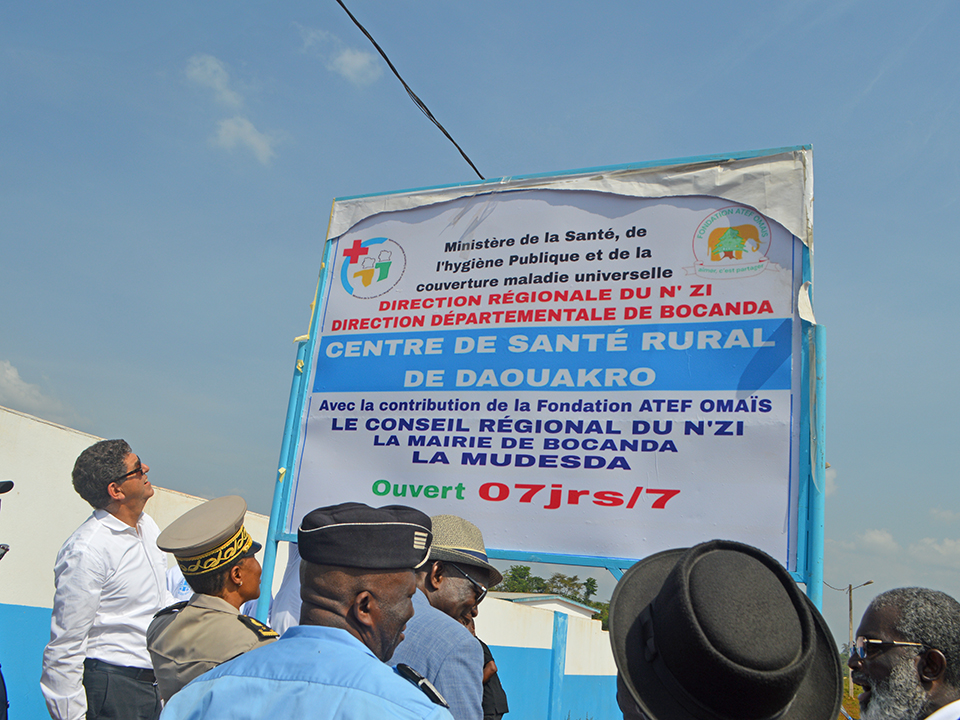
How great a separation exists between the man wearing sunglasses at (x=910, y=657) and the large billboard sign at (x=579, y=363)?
542mm

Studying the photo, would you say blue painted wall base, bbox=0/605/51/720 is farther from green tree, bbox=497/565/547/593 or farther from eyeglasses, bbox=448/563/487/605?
green tree, bbox=497/565/547/593

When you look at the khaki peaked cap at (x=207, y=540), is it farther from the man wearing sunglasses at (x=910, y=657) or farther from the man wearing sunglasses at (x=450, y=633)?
the man wearing sunglasses at (x=910, y=657)

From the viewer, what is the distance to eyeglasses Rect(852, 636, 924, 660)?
74.5 inches

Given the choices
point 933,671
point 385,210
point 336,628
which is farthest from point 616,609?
point 385,210

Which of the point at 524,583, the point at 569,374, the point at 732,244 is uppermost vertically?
the point at 732,244

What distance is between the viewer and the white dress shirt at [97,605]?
8.95 feet

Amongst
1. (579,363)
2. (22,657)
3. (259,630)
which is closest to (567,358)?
(579,363)

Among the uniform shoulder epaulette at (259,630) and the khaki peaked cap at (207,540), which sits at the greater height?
the khaki peaked cap at (207,540)

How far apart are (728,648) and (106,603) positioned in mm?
2727

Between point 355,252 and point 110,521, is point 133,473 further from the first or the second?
point 355,252

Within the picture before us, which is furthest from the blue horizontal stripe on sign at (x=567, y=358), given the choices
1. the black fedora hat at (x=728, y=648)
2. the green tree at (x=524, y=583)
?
the green tree at (x=524, y=583)

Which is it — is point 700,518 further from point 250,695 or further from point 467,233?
point 250,695

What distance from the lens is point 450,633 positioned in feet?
6.51

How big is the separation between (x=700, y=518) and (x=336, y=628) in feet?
5.86
